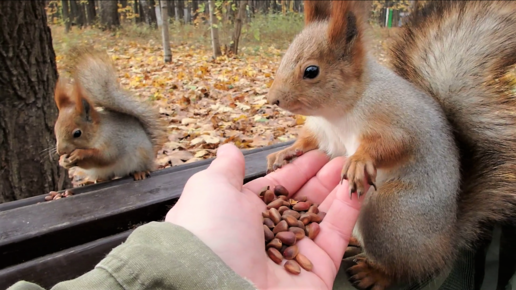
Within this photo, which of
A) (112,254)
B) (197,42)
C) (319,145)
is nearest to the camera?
(112,254)

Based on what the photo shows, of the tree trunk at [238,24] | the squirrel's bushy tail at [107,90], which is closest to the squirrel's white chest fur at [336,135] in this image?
the squirrel's bushy tail at [107,90]

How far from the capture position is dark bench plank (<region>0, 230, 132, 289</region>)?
2.73 feet

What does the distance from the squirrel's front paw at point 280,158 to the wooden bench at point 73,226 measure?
0.13 m

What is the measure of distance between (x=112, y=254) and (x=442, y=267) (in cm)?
76

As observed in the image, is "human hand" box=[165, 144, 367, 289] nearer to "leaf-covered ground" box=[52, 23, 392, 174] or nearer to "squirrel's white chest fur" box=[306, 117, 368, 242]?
"squirrel's white chest fur" box=[306, 117, 368, 242]

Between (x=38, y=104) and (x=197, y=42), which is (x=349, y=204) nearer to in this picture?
(x=38, y=104)

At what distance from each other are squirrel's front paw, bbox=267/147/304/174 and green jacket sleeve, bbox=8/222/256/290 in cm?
55

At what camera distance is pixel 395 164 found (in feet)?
3.29

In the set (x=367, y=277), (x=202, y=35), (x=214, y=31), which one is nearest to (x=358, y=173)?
(x=367, y=277)

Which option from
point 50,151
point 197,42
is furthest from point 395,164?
point 197,42

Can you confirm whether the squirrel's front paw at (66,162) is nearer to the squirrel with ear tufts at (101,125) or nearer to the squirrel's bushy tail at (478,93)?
the squirrel with ear tufts at (101,125)

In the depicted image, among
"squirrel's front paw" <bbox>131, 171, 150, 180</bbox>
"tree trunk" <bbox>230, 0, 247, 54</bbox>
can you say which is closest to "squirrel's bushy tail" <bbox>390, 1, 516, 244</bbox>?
"squirrel's front paw" <bbox>131, 171, 150, 180</bbox>

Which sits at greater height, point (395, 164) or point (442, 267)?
point (395, 164)

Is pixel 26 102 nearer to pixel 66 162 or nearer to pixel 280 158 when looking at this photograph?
pixel 66 162
